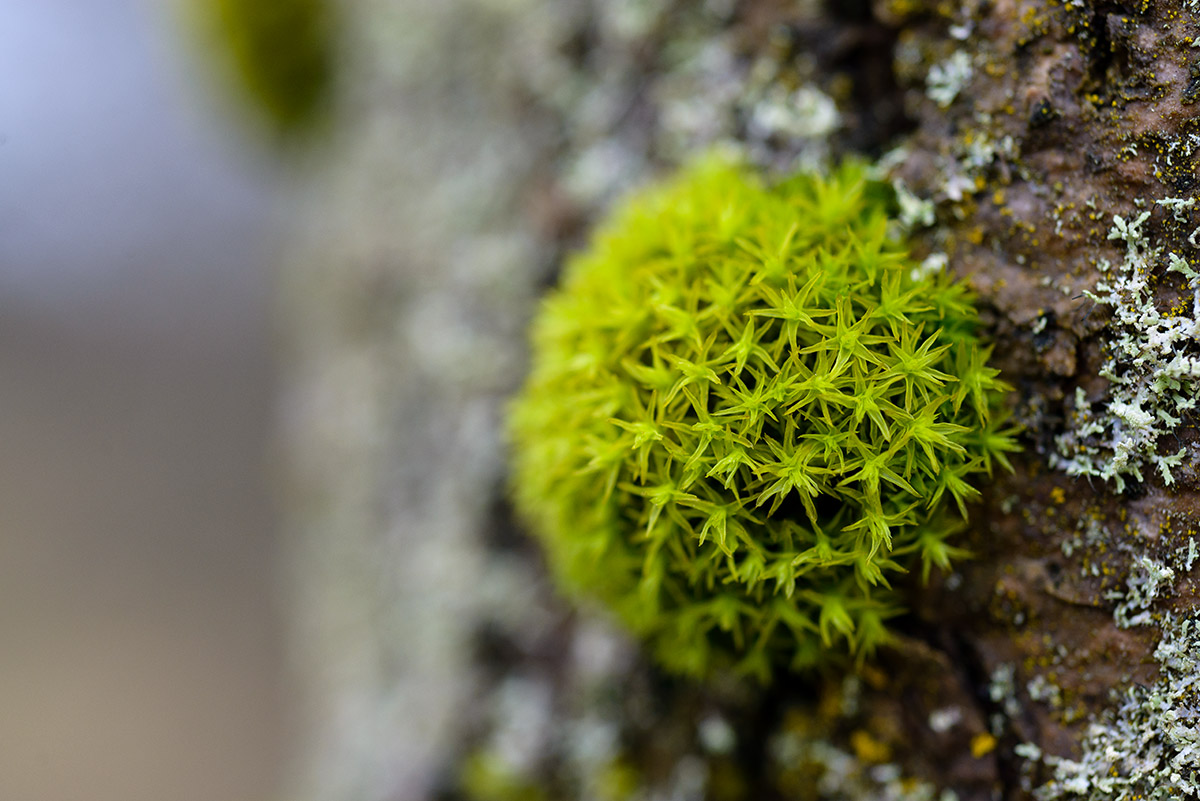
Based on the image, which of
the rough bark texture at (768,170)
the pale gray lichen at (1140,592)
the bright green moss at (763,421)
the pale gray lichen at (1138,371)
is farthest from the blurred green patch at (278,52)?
the pale gray lichen at (1140,592)

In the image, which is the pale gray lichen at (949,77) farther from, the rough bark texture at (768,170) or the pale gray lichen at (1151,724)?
the pale gray lichen at (1151,724)

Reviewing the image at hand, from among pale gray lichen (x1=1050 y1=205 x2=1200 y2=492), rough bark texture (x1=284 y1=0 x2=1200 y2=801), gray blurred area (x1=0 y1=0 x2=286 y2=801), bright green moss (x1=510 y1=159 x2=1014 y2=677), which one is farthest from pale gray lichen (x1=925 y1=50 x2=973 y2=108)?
gray blurred area (x1=0 y1=0 x2=286 y2=801)

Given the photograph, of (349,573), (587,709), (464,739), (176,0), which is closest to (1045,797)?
(587,709)

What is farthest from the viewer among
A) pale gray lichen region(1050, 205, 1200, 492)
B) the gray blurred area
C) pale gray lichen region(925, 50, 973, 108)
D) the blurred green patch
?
the gray blurred area

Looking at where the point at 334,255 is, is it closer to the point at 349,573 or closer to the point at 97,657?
the point at 349,573

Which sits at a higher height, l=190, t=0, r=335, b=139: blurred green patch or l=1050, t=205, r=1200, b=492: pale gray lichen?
l=190, t=0, r=335, b=139: blurred green patch

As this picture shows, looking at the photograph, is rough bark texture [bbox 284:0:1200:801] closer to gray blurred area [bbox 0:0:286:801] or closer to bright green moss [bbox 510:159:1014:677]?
bright green moss [bbox 510:159:1014:677]
